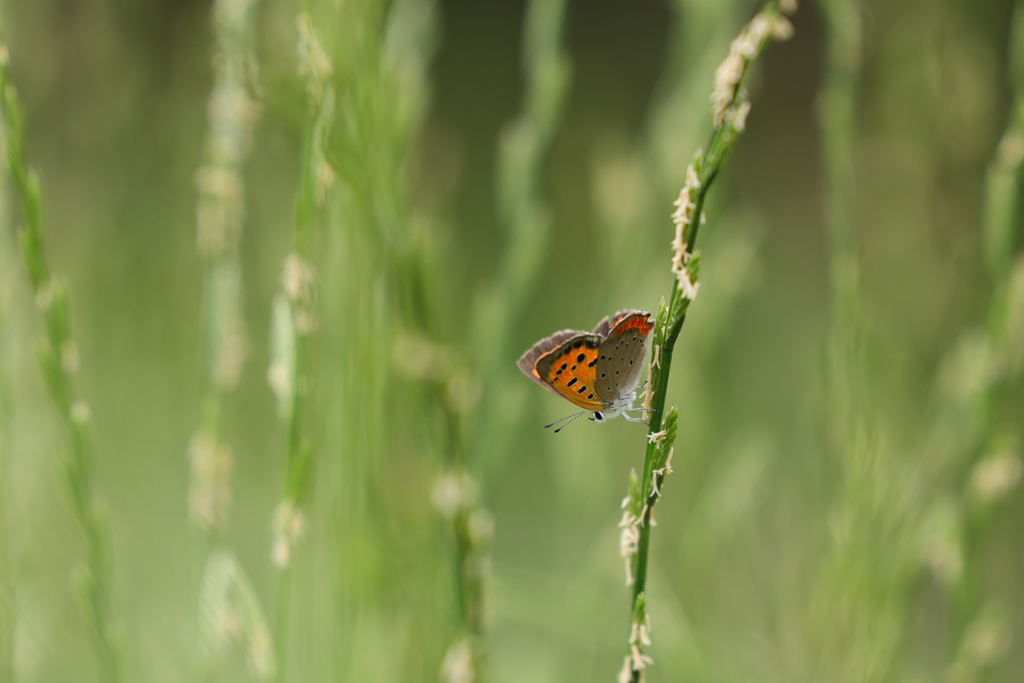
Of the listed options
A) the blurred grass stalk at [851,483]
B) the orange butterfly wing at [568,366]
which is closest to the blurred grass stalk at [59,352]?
the orange butterfly wing at [568,366]

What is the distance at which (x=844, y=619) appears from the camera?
1.01 ft

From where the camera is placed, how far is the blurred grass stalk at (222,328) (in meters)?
0.26

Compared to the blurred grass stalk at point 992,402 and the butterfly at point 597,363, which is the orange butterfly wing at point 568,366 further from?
the blurred grass stalk at point 992,402

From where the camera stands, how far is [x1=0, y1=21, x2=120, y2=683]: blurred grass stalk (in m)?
0.20

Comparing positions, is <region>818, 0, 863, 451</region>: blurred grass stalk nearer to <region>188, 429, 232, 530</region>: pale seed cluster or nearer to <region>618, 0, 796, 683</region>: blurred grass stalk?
<region>618, 0, 796, 683</region>: blurred grass stalk

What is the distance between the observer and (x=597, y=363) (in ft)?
0.81

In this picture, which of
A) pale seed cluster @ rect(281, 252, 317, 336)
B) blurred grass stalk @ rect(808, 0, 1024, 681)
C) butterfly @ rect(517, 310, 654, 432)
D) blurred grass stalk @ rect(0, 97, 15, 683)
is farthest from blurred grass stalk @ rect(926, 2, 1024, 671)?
blurred grass stalk @ rect(0, 97, 15, 683)

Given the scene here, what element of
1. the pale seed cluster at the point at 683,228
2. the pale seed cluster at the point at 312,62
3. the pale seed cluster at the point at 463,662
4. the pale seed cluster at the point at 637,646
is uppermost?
the pale seed cluster at the point at 312,62

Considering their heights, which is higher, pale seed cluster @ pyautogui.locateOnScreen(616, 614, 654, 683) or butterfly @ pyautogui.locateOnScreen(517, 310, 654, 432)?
butterfly @ pyautogui.locateOnScreen(517, 310, 654, 432)

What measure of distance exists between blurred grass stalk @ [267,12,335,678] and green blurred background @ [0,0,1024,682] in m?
0.02

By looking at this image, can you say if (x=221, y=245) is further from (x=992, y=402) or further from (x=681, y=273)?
(x=992, y=402)

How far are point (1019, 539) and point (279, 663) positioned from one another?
0.98 meters

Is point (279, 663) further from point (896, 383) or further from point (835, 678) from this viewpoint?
point (896, 383)

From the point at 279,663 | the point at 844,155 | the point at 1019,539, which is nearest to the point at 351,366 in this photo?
the point at 279,663
